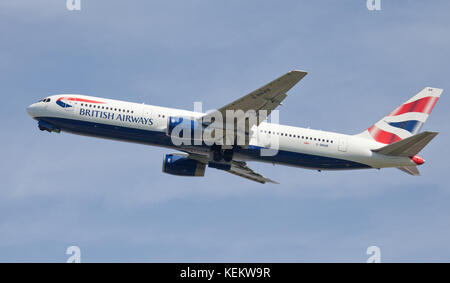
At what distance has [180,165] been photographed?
57.1m

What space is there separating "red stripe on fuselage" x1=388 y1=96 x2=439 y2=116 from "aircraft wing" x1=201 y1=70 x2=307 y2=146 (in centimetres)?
1343

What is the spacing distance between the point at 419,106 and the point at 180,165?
2062cm

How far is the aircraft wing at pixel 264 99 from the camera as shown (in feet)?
147

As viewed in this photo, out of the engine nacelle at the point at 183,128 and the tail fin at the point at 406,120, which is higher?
the tail fin at the point at 406,120

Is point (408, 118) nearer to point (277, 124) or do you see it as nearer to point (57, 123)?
point (277, 124)

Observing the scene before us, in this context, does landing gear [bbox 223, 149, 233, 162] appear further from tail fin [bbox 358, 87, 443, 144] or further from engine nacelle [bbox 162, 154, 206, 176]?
tail fin [bbox 358, 87, 443, 144]

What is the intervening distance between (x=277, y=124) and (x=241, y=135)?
342cm

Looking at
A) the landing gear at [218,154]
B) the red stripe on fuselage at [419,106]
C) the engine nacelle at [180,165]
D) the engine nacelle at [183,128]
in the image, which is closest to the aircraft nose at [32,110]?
the engine nacelle at [180,165]

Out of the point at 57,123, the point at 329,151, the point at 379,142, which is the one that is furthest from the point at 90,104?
the point at 379,142

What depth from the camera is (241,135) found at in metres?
51.8

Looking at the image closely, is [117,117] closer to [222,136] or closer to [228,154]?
[222,136]

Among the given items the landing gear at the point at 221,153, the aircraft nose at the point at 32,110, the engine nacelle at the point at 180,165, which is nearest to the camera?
the landing gear at the point at 221,153

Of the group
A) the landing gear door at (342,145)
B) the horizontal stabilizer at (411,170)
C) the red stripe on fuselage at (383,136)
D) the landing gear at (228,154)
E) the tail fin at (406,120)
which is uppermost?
the tail fin at (406,120)

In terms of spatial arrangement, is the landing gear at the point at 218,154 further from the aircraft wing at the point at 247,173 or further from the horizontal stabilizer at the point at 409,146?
the horizontal stabilizer at the point at 409,146
